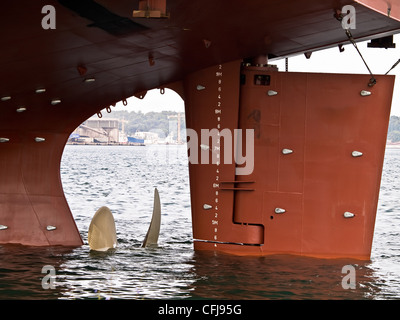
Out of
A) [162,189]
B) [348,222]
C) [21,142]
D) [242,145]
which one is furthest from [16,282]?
[162,189]

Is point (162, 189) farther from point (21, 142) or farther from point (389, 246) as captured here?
point (21, 142)

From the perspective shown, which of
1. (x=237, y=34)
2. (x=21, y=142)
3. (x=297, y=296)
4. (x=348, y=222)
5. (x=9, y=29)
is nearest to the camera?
(x=9, y=29)

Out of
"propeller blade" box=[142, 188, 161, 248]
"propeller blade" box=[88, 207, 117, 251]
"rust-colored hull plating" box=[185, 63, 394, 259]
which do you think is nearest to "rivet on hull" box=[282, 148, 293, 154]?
"rust-colored hull plating" box=[185, 63, 394, 259]

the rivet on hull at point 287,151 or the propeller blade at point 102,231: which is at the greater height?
the rivet on hull at point 287,151

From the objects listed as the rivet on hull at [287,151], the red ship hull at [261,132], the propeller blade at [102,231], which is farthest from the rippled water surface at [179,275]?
the rivet on hull at [287,151]

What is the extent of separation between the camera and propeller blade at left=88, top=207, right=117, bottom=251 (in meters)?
12.0

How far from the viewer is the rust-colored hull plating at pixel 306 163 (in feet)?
35.6

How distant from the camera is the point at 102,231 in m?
12.4

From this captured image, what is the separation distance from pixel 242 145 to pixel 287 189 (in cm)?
102

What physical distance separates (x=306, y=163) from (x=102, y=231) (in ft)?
13.1

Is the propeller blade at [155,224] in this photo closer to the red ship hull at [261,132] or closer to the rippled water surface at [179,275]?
the rippled water surface at [179,275]

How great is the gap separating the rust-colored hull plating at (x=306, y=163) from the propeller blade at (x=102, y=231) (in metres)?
2.34

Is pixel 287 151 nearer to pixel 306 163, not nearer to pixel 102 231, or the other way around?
pixel 306 163
